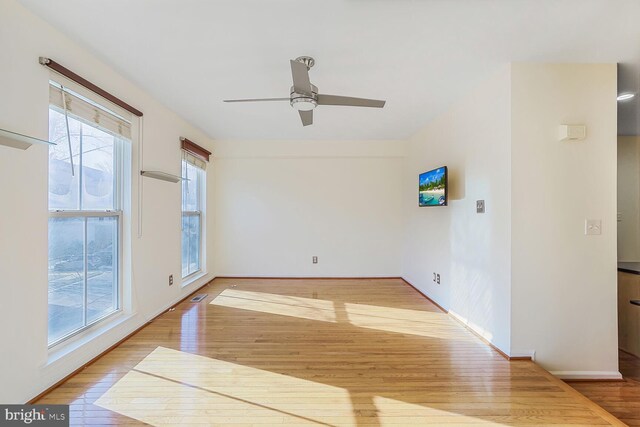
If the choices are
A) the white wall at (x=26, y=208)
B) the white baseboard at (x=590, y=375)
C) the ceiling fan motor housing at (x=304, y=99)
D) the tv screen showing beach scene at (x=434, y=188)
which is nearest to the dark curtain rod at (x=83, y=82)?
the white wall at (x=26, y=208)

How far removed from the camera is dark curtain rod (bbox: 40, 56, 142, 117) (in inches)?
75.9

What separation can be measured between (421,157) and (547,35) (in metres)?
2.44

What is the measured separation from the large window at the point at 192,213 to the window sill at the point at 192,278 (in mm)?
45

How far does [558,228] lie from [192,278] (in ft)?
15.2

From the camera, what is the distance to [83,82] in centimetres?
220

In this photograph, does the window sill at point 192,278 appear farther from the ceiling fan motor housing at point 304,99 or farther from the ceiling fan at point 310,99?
the ceiling fan motor housing at point 304,99

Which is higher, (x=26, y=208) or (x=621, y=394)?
(x=26, y=208)

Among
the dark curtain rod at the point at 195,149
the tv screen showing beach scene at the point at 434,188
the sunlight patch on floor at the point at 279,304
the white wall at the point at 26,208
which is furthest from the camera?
the dark curtain rod at the point at 195,149

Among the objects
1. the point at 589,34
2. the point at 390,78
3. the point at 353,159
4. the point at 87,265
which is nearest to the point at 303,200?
the point at 353,159

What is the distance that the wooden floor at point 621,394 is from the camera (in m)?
1.99

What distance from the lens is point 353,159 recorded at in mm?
5297

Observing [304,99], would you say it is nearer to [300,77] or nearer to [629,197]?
[300,77]

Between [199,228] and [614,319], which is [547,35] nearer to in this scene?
[614,319]

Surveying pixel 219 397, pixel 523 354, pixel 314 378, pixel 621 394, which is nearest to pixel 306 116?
pixel 314 378
